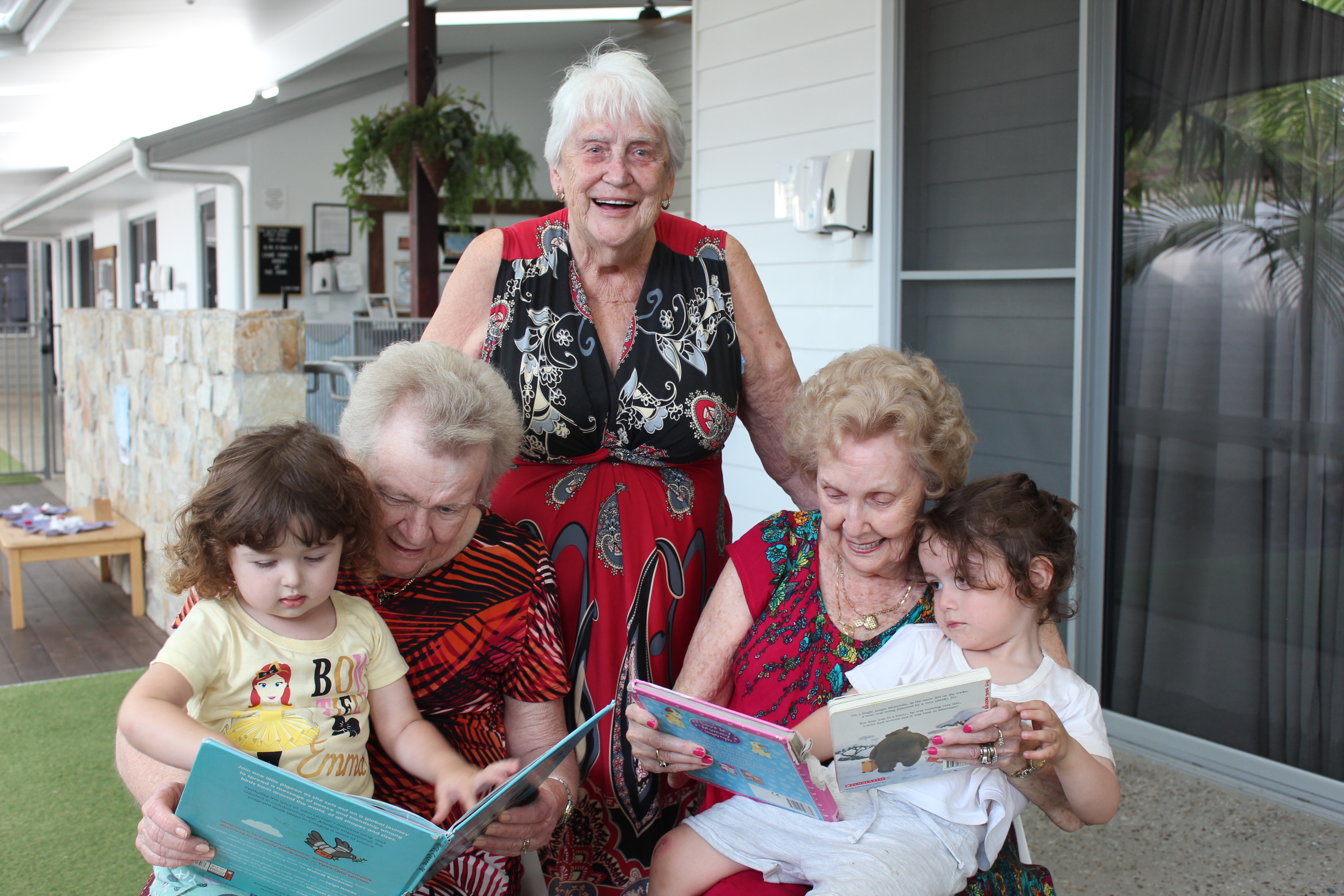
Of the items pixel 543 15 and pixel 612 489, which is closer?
pixel 612 489

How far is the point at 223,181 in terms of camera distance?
1093cm

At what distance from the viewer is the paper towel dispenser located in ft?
14.1

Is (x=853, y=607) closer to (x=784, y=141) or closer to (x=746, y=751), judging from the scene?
(x=746, y=751)

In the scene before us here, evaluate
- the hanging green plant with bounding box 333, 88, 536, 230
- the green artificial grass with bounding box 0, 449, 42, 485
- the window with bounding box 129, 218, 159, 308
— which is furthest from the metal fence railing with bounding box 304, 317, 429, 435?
the window with bounding box 129, 218, 159, 308

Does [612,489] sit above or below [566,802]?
above

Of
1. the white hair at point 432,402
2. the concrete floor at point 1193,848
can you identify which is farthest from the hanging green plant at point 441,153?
the white hair at point 432,402

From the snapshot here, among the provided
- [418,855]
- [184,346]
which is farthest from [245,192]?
[418,855]

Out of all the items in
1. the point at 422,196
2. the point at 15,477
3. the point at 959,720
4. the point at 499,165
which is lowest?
the point at 15,477

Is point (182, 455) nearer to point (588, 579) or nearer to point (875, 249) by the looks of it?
point (875, 249)

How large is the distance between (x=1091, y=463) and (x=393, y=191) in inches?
365

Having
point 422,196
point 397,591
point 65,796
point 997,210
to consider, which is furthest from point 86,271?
point 397,591

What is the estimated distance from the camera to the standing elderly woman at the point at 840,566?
176cm

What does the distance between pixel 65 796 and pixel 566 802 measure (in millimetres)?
2570

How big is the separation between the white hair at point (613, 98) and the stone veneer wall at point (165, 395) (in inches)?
81.3
